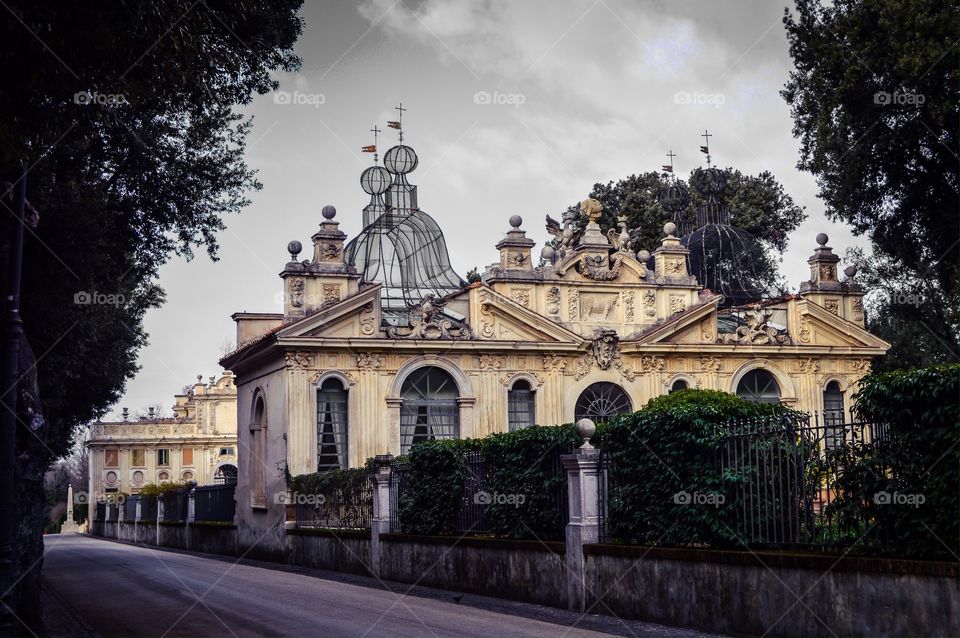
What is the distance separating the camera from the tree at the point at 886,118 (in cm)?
2555

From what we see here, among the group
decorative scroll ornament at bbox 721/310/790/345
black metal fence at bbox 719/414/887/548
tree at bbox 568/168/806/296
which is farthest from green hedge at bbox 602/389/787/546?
tree at bbox 568/168/806/296

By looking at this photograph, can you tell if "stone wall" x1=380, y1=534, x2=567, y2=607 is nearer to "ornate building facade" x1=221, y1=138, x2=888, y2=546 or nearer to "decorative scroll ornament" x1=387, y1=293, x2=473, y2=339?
"ornate building facade" x1=221, y1=138, x2=888, y2=546

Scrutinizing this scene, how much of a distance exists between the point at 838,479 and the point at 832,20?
61.9ft

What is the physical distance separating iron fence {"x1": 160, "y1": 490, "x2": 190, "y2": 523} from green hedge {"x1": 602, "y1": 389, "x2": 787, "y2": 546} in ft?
100

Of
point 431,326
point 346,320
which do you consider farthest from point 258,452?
point 431,326

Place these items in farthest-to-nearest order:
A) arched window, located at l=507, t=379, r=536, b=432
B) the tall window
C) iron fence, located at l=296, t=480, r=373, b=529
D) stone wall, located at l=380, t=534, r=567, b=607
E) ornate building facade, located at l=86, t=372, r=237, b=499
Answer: ornate building facade, located at l=86, t=372, r=237, b=499
arched window, located at l=507, t=379, r=536, b=432
the tall window
iron fence, located at l=296, t=480, r=373, b=529
stone wall, located at l=380, t=534, r=567, b=607

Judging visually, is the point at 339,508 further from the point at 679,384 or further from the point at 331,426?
the point at 679,384

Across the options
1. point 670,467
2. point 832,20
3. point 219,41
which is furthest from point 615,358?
point 219,41

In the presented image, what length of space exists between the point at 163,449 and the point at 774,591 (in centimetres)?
8138

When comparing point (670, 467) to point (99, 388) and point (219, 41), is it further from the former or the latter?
point (99, 388)

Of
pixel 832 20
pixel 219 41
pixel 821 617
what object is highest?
pixel 832 20

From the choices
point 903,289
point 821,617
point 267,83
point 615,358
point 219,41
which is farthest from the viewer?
point 903,289

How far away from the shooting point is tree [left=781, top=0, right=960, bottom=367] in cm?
2555

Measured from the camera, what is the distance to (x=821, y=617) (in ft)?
40.0
